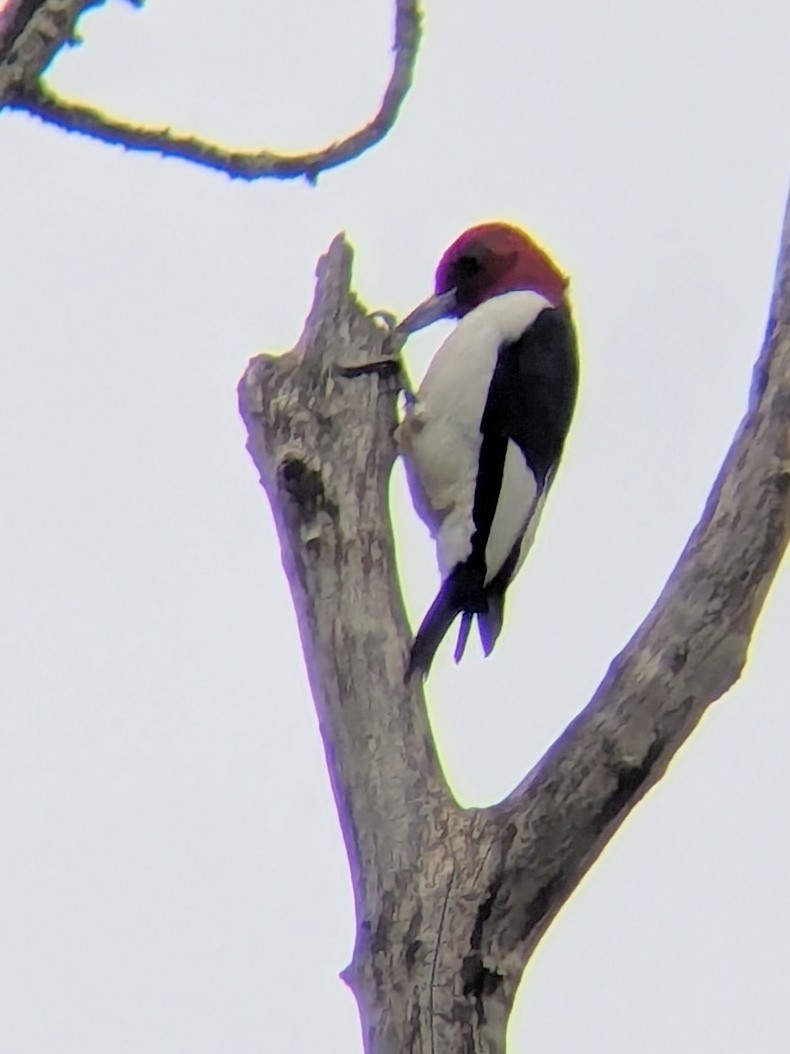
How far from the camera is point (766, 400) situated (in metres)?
2.04

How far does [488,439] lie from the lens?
295cm

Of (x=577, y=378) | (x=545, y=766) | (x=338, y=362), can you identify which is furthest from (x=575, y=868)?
(x=577, y=378)

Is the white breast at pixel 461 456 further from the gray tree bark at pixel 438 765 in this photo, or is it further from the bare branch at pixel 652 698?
the bare branch at pixel 652 698

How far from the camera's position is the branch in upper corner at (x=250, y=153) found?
1.59 meters

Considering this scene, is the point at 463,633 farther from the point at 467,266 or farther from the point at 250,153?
the point at 250,153

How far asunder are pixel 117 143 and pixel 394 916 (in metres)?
1.05

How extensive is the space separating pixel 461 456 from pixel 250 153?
1185mm

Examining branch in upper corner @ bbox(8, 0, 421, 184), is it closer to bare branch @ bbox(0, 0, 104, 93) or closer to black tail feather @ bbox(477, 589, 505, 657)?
bare branch @ bbox(0, 0, 104, 93)

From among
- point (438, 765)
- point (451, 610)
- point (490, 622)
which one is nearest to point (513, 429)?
point (490, 622)

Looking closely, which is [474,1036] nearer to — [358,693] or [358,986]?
[358,986]

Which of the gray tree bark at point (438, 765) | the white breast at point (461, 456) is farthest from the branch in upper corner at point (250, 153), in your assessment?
the white breast at point (461, 456)

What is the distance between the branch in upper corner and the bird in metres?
0.73

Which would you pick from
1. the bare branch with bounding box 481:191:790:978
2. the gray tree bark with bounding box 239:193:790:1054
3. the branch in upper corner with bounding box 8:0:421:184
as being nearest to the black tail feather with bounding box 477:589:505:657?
the gray tree bark with bounding box 239:193:790:1054

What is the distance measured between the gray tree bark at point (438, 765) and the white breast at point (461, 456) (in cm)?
68
